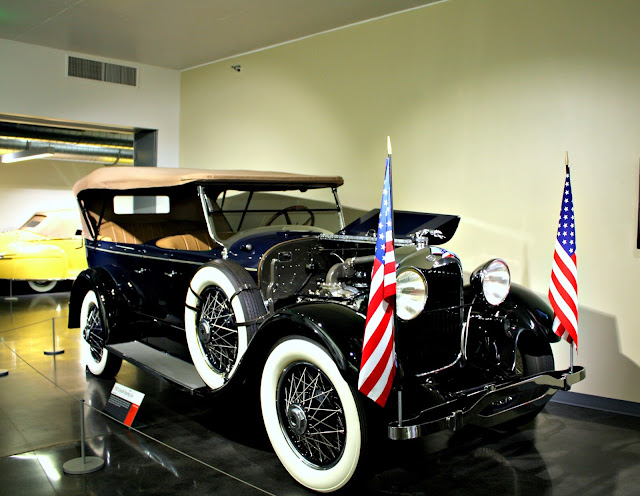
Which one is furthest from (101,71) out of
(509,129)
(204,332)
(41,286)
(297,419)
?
(297,419)

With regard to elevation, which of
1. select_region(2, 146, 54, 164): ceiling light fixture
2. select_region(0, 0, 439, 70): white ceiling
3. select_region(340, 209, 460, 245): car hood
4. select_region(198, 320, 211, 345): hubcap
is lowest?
select_region(198, 320, 211, 345): hubcap

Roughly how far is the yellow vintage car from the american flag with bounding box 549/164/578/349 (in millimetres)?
6824

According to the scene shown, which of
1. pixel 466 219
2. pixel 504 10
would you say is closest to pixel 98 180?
pixel 466 219

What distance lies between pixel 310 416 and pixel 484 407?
0.82 meters

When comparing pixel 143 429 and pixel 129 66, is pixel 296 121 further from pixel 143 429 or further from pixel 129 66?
pixel 143 429

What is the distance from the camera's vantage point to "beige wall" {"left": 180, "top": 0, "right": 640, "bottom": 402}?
4270mm

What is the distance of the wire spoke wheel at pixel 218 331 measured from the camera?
366 centimetres

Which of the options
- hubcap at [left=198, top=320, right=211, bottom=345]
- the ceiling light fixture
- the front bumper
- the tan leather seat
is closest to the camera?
the front bumper

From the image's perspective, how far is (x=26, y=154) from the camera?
27.2 ft

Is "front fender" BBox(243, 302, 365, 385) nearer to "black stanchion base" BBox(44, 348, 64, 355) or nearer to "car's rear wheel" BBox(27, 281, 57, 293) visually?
"black stanchion base" BBox(44, 348, 64, 355)

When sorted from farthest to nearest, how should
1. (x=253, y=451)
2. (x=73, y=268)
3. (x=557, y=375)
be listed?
(x=73, y=268) < (x=253, y=451) < (x=557, y=375)

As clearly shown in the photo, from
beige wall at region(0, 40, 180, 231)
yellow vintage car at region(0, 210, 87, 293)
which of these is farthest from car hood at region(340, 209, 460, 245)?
yellow vintage car at region(0, 210, 87, 293)

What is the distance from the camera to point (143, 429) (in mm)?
3807

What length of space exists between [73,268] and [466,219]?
686 cm
